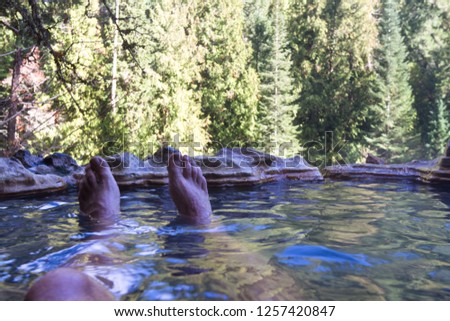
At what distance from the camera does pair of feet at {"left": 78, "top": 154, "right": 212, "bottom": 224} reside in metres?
2.84

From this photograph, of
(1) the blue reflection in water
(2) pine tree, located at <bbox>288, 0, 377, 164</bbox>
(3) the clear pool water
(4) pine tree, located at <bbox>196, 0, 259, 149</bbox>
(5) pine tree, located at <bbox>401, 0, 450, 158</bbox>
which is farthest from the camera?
(5) pine tree, located at <bbox>401, 0, 450, 158</bbox>

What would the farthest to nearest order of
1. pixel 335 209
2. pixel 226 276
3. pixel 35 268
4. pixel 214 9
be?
pixel 214 9 < pixel 335 209 < pixel 35 268 < pixel 226 276

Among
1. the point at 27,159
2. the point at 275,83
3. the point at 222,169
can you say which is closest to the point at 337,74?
the point at 275,83

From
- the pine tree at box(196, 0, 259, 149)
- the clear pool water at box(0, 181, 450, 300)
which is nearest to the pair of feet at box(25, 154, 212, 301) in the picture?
the clear pool water at box(0, 181, 450, 300)

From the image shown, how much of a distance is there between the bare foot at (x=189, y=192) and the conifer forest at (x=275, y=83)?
10708mm

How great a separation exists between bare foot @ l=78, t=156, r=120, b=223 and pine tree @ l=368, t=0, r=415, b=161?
18952mm

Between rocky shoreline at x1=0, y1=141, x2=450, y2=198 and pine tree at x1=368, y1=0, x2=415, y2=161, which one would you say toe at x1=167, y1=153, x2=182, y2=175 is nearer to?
rocky shoreline at x1=0, y1=141, x2=450, y2=198

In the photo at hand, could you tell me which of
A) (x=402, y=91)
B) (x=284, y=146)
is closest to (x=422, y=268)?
(x=284, y=146)

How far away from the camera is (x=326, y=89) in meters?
19.6

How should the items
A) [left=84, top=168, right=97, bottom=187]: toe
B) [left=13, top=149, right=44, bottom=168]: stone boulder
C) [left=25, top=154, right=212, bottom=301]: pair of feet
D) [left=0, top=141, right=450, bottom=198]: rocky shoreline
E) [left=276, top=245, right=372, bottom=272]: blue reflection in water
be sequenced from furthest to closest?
[left=13, top=149, right=44, bottom=168]: stone boulder < [left=0, top=141, right=450, bottom=198]: rocky shoreline < [left=84, top=168, right=97, bottom=187]: toe < [left=25, top=154, right=212, bottom=301]: pair of feet < [left=276, top=245, right=372, bottom=272]: blue reflection in water

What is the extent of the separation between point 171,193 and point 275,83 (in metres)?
16.2
